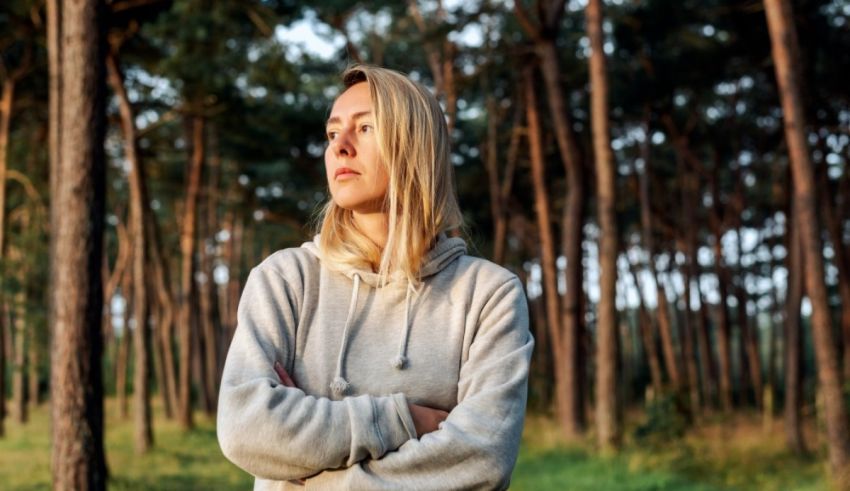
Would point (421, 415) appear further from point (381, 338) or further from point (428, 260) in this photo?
point (428, 260)

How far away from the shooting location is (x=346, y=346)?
238 cm

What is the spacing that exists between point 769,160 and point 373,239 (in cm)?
2808

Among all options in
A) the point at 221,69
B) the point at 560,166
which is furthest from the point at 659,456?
the point at 560,166

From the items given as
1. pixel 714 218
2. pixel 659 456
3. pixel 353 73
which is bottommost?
pixel 659 456

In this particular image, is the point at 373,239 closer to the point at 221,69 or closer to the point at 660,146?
the point at 221,69

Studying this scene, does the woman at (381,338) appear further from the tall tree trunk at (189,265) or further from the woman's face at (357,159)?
the tall tree trunk at (189,265)

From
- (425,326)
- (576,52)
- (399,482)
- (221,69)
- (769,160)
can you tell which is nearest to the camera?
(399,482)

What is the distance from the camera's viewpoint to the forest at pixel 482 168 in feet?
33.9

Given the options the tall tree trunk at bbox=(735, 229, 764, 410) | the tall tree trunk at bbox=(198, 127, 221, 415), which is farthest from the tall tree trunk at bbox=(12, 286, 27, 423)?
the tall tree trunk at bbox=(735, 229, 764, 410)

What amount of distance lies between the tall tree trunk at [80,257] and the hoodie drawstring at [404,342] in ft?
20.0

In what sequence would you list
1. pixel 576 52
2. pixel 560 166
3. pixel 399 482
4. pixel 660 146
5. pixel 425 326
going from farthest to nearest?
pixel 660 146
pixel 560 166
pixel 576 52
pixel 425 326
pixel 399 482

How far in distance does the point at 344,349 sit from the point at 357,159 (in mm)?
465

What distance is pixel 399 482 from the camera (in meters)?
2.22

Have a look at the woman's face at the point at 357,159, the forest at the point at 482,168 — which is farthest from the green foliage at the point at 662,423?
the woman's face at the point at 357,159
